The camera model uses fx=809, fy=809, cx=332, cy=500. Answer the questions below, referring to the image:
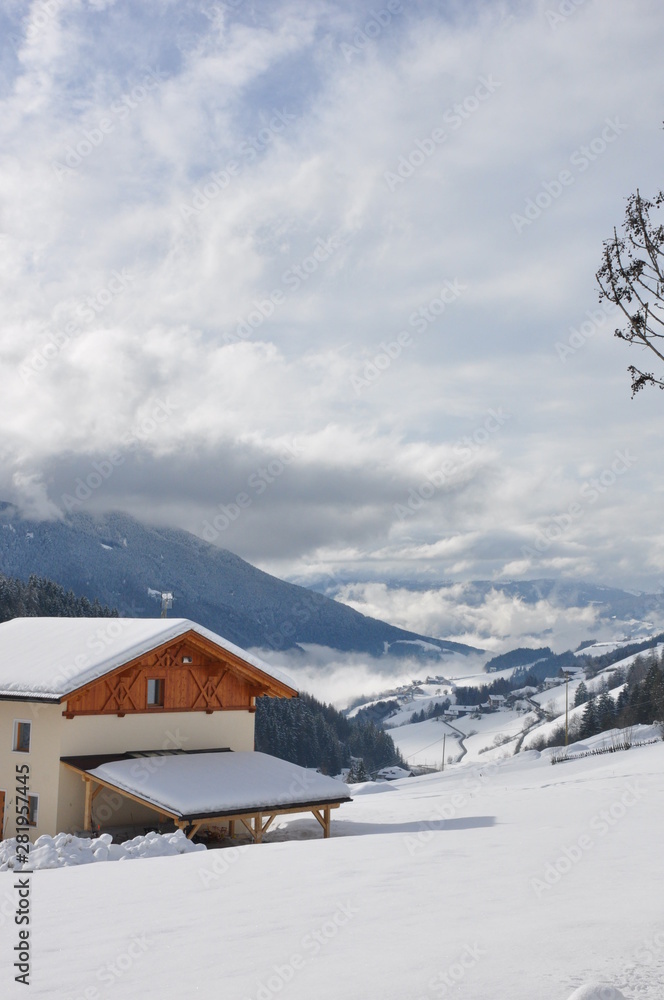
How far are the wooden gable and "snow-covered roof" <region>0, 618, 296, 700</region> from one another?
0.29 m

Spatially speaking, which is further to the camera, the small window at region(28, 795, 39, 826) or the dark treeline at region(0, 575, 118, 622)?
the dark treeline at region(0, 575, 118, 622)

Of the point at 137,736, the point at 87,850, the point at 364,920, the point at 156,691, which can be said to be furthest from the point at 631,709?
the point at 364,920

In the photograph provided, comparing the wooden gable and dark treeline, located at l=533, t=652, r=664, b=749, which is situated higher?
the wooden gable

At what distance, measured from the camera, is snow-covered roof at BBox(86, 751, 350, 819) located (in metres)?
21.5

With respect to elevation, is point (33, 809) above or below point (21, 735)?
below

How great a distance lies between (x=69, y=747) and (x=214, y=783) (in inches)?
183

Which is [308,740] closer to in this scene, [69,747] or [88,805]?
[69,747]

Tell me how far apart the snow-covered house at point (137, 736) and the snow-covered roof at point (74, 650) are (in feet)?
0.17

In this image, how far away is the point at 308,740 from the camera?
136 m

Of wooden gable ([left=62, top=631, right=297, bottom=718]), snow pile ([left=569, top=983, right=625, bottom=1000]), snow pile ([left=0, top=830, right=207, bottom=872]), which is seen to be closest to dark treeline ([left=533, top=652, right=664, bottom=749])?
wooden gable ([left=62, top=631, right=297, bottom=718])

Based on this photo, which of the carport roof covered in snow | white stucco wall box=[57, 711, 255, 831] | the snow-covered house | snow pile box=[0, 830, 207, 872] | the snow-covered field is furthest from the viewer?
white stucco wall box=[57, 711, 255, 831]

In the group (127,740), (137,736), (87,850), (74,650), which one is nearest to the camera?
(87,850)

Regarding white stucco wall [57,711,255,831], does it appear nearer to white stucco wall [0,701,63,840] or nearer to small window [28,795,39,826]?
white stucco wall [0,701,63,840]

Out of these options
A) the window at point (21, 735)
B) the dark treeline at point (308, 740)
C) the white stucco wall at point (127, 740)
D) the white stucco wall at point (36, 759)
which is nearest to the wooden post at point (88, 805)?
the white stucco wall at point (127, 740)
